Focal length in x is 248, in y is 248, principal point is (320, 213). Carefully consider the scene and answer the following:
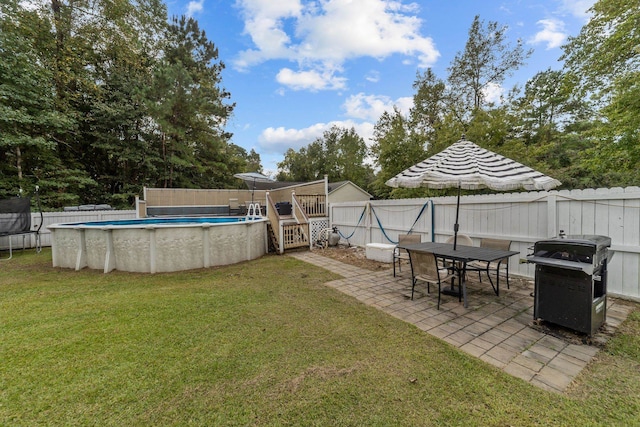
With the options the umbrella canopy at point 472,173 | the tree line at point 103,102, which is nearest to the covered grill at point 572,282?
the umbrella canopy at point 472,173

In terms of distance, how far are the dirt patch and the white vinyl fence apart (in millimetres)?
877

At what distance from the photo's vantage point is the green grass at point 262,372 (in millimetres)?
1775

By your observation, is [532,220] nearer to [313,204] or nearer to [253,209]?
[313,204]

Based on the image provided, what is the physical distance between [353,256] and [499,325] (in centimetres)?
440

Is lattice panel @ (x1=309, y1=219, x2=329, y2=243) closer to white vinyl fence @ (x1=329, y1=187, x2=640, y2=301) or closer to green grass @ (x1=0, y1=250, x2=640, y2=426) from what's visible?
white vinyl fence @ (x1=329, y1=187, x2=640, y2=301)

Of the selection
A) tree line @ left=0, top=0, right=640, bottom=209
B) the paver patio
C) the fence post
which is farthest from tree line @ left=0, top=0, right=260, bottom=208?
the fence post

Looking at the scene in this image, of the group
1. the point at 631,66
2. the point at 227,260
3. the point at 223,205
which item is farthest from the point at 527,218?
the point at 223,205

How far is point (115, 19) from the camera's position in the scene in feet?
42.1

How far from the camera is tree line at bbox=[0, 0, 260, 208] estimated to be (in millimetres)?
10172

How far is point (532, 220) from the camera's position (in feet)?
15.2

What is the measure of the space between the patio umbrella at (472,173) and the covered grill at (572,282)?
0.93 meters

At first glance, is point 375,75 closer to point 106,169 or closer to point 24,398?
point 24,398

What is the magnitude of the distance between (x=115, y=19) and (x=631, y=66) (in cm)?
2141

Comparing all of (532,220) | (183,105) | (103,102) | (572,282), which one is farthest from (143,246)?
(103,102)
